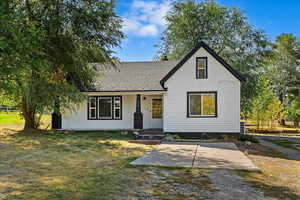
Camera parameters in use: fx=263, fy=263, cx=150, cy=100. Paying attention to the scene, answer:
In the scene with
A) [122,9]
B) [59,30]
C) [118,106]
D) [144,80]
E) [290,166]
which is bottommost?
[290,166]

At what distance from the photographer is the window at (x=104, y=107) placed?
56.3 ft

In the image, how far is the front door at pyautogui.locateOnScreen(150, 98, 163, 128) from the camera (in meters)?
16.9

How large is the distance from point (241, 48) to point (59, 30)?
1477 cm

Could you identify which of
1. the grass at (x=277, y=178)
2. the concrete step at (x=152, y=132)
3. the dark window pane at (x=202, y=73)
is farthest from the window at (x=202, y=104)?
the grass at (x=277, y=178)

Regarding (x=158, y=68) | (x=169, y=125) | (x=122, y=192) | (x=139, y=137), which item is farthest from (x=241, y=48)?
(x=122, y=192)

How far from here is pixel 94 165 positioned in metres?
7.53

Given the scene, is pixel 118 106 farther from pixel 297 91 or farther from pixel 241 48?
pixel 297 91

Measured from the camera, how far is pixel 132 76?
722 inches

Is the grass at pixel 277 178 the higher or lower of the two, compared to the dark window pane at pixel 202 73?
lower

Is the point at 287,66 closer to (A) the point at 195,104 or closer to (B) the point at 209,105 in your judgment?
(B) the point at 209,105

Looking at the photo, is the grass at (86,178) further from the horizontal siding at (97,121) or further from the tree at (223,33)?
the tree at (223,33)

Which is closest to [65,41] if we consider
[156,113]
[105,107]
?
[105,107]

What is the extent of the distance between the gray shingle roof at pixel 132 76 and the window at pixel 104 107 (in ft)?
2.83

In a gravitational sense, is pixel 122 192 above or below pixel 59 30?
below
